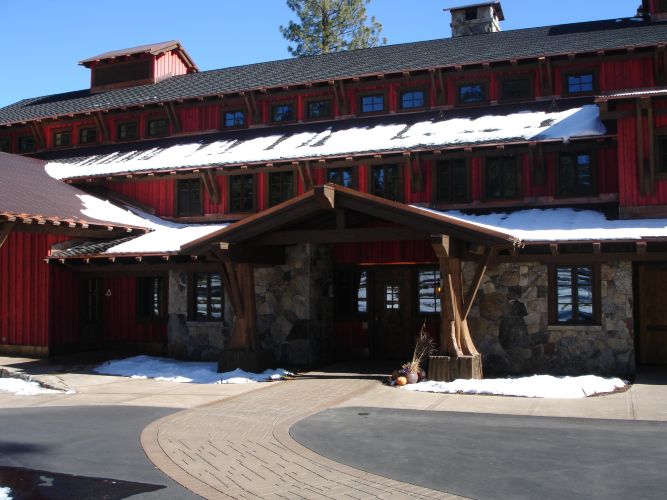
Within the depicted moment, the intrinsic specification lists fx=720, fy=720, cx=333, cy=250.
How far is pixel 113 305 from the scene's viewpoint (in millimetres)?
20031

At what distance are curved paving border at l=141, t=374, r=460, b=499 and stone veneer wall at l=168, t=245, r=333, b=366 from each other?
424 cm

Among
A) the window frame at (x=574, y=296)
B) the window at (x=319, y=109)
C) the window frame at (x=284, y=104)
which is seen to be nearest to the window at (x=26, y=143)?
the window frame at (x=284, y=104)

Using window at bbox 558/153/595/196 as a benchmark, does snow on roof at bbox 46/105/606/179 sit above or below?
above

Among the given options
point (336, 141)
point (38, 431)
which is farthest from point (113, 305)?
point (38, 431)

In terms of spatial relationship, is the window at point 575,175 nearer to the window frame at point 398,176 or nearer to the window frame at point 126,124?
the window frame at point 398,176

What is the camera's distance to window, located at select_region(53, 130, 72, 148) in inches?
981

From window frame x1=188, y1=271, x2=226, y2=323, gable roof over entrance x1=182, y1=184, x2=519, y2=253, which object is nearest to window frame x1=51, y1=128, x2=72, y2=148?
window frame x1=188, y1=271, x2=226, y2=323

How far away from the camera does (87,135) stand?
80.8ft

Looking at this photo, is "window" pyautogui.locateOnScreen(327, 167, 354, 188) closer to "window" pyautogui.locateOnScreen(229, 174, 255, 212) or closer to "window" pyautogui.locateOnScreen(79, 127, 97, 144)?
"window" pyautogui.locateOnScreen(229, 174, 255, 212)

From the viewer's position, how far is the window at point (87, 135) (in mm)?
24562

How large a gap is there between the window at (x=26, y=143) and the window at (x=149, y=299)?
9.08 m

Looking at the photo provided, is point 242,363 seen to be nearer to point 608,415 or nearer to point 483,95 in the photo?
point 608,415

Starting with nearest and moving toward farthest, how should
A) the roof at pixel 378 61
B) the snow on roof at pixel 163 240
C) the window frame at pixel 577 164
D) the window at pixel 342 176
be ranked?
1. the window frame at pixel 577 164
2. the snow on roof at pixel 163 240
3. the window at pixel 342 176
4. the roof at pixel 378 61

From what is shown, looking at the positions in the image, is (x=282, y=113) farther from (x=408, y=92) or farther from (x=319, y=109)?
(x=408, y=92)
